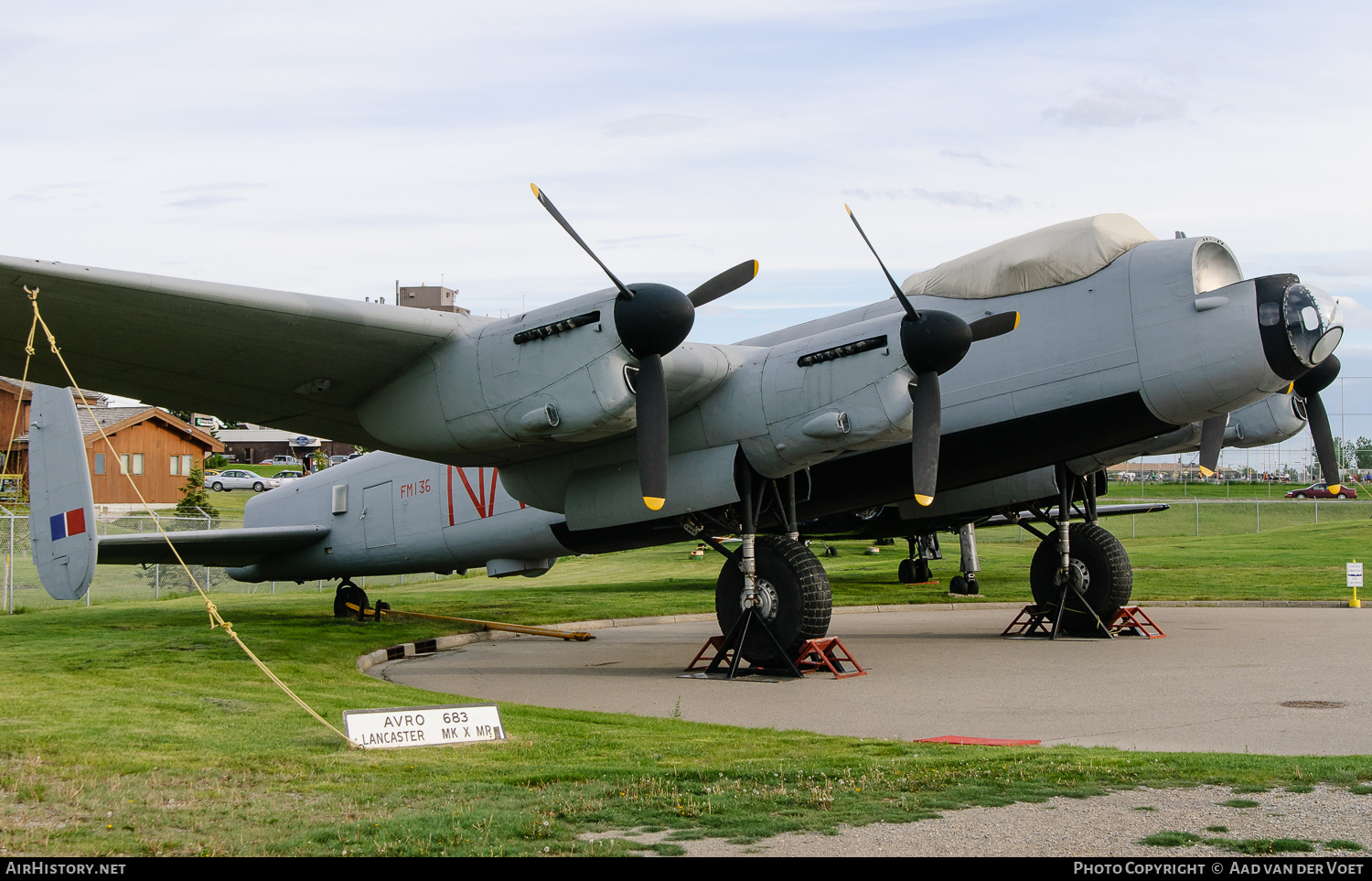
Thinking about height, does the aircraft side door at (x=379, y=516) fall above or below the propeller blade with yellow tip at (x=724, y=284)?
below

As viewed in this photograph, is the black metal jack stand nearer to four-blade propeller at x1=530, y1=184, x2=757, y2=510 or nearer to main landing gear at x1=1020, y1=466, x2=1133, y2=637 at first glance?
four-blade propeller at x1=530, y1=184, x2=757, y2=510

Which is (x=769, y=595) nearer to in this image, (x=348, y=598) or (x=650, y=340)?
(x=650, y=340)

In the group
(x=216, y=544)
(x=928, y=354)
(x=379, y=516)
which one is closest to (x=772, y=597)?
(x=928, y=354)

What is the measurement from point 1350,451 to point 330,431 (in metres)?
79.9

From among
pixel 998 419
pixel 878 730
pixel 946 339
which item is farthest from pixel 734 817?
pixel 998 419

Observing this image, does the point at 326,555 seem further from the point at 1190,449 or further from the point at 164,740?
the point at 1190,449

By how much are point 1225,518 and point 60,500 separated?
57945 millimetres

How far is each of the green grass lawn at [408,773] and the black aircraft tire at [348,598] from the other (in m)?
7.09

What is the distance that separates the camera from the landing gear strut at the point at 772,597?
13.4 meters

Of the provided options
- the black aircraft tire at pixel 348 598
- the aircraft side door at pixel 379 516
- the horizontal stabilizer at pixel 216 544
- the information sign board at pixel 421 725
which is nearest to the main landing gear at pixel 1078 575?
the aircraft side door at pixel 379 516

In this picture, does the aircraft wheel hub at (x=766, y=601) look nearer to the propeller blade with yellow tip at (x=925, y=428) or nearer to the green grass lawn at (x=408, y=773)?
the propeller blade with yellow tip at (x=925, y=428)

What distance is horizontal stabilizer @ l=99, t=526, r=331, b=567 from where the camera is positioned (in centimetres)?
1786

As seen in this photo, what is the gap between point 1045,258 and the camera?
14.5 meters

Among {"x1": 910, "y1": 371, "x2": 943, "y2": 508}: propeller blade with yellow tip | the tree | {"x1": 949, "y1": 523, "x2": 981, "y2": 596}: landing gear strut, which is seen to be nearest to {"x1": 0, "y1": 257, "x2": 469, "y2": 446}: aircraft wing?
{"x1": 910, "y1": 371, "x2": 943, "y2": 508}: propeller blade with yellow tip
